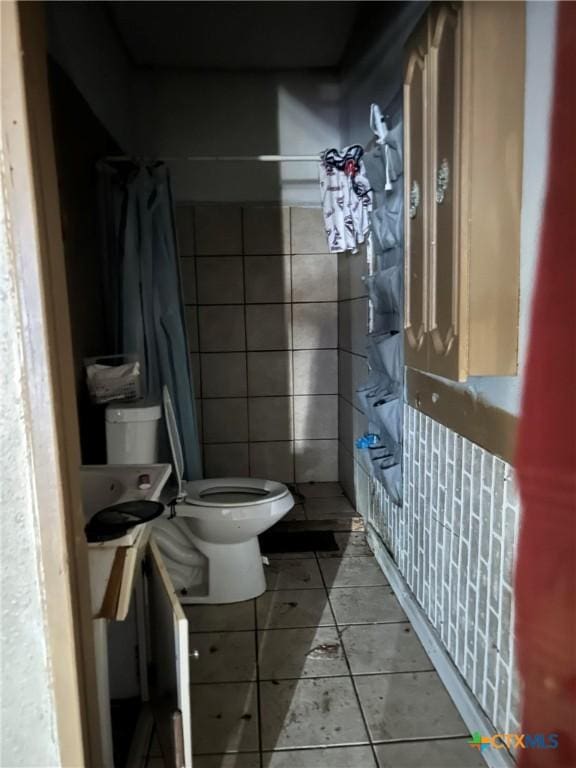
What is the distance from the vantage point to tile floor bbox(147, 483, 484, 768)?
4.38 ft

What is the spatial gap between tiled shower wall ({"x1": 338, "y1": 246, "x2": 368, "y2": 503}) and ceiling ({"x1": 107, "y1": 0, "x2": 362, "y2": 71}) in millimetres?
928

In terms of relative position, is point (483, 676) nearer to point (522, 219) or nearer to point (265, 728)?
point (265, 728)

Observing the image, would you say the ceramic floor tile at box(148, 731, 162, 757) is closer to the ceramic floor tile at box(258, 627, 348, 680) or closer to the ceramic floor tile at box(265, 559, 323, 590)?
the ceramic floor tile at box(258, 627, 348, 680)

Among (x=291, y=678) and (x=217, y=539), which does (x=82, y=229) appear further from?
(x=291, y=678)

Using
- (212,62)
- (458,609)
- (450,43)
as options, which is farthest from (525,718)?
(212,62)

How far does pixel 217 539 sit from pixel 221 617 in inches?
10.3

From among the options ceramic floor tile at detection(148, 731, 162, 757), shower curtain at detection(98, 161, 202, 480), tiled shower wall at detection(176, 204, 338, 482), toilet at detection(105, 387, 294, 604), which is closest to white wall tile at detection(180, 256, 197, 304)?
tiled shower wall at detection(176, 204, 338, 482)

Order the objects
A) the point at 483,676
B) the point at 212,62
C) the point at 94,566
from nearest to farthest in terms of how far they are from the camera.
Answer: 1. the point at 94,566
2. the point at 483,676
3. the point at 212,62

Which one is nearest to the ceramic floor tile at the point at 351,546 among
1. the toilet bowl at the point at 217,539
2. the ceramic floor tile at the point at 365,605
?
the ceramic floor tile at the point at 365,605

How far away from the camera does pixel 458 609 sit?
145cm

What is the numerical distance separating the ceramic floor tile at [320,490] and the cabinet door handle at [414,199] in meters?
1.78

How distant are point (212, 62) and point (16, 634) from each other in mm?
2616

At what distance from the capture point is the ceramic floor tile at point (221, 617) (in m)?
1.88

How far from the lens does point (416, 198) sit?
1.33m
